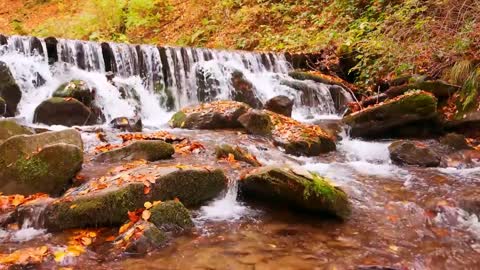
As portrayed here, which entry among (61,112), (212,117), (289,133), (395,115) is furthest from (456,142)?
(61,112)

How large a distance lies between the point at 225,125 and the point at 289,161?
245 centimetres

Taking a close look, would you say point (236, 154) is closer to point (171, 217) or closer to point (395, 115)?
point (171, 217)

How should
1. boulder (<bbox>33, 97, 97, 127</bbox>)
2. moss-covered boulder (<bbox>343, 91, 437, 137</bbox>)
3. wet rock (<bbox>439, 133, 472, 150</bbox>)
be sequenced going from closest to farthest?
wet rock (<bbox>439, 133, 472, 150</bbox>), moss-covered boulder (<bbox>343, 91, 437, 137</bbox>), boulder (<bbox>33, 97, 97, 127</bbox>)

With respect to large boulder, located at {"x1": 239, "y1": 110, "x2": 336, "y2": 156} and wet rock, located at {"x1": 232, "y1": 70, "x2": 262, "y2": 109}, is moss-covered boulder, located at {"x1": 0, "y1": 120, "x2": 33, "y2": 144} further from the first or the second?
wet rock, located at {"x1": 232, "y1": 70, "x2": 262, "y2": 109}

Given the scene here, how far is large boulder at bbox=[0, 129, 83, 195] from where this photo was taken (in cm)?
500

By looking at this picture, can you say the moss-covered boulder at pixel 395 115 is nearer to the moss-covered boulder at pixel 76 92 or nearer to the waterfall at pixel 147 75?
the waterfall at pixel 147 75

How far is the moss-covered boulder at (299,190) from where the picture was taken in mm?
4723

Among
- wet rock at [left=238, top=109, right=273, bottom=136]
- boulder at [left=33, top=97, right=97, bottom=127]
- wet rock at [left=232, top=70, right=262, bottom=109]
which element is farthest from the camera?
wet rock at [left=232, top=70, right=262, bottom=109]

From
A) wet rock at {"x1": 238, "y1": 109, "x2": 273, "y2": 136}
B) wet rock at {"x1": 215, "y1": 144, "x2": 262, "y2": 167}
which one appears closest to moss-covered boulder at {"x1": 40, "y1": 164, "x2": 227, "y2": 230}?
wet rock at {"x1": 215, "y1": 144, "x2": 262, "y2": 167}

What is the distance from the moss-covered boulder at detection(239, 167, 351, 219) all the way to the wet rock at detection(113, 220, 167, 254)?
4.48 ft

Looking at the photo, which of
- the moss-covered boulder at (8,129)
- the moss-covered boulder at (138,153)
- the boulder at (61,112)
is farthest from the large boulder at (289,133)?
the moss-covered boulder at (8,129)

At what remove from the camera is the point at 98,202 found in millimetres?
4285

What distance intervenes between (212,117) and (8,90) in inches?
181

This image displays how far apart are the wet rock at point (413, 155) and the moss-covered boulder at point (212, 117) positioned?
10.2 ft
